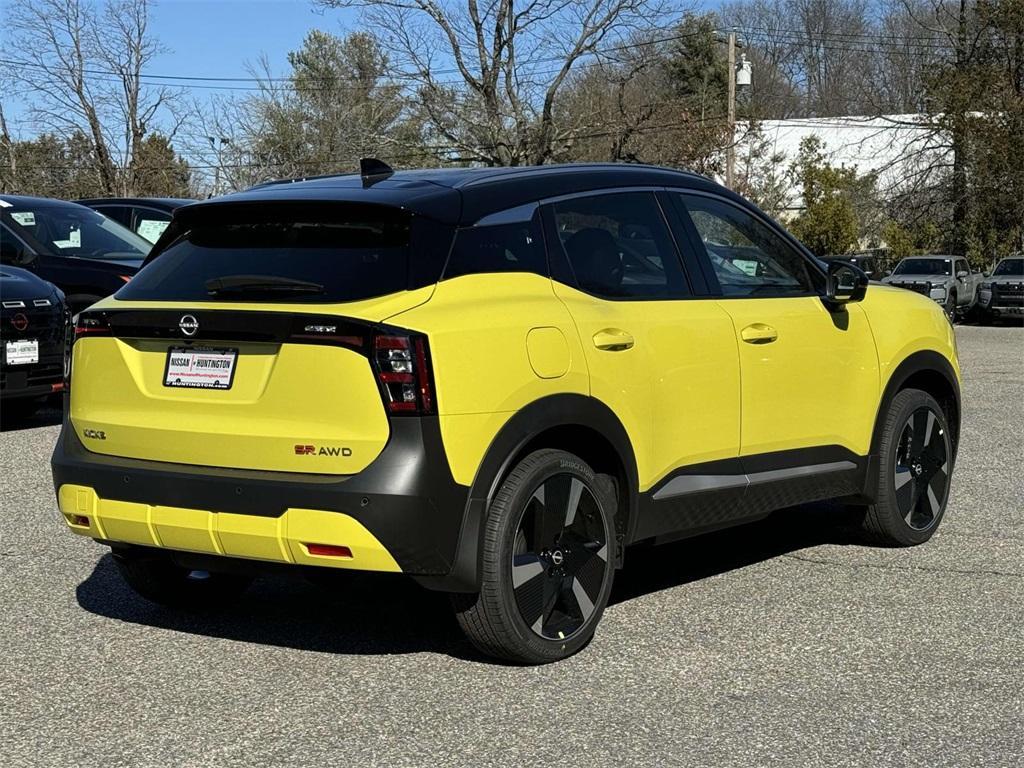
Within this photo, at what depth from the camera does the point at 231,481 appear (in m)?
4.75

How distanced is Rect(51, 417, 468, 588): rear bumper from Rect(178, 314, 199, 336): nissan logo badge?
0.45m

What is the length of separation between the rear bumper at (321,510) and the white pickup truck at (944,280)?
99.5 ft

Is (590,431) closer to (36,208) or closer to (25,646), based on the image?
(25,646)

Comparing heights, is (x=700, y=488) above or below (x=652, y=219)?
below

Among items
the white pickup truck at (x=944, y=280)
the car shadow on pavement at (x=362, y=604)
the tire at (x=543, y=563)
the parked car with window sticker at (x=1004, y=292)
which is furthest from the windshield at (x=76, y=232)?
the parked car with window sticker at (x=1004, y=292)

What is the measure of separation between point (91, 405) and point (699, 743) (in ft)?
8.03

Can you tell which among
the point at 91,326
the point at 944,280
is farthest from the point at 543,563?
the point at 944,280

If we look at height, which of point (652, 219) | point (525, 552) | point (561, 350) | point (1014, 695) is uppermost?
point (652, 219)

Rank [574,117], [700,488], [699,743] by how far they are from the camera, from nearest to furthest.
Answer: [699,743] < [700,488] < [574,117]

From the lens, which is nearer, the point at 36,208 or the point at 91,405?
the point at 91,405

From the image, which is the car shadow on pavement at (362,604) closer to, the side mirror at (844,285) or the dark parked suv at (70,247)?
the side mirror at (844,285)

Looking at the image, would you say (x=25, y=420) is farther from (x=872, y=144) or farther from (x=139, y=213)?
(x=872, y=144)

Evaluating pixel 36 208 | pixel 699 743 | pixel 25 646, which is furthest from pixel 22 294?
pixel 699 743

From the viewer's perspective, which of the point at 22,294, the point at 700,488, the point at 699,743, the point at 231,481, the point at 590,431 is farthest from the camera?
the point at 22,294
